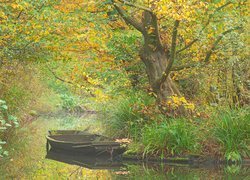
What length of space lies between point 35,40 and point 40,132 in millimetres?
8721

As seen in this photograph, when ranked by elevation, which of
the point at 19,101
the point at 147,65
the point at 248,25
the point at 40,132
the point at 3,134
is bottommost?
the point at 40,132

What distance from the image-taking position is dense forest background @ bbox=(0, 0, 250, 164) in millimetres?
13391

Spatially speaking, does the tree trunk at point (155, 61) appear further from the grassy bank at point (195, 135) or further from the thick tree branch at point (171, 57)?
the grassy bank at point (195, 135)

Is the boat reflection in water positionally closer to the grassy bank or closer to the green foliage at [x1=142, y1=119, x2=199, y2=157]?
the grassy bank

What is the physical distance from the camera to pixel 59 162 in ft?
49.8

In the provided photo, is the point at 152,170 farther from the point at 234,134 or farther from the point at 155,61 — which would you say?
the point at 155,61

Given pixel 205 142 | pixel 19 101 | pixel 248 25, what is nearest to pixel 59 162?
pixel 19 101

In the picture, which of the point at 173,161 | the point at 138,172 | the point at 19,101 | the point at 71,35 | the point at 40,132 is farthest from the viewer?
the point at 40,132

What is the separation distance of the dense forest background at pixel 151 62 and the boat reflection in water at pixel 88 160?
2.25ft

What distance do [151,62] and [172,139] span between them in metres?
2.20

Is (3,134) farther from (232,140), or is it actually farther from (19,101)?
(232,140)

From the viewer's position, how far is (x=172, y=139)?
45.0ft

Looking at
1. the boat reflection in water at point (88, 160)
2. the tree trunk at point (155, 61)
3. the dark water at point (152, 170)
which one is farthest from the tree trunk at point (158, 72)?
the boat reflection in water at point (88, 160)

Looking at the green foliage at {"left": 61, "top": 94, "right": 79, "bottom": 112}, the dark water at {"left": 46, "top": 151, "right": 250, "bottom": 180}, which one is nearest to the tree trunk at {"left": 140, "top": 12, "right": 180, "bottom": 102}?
the dark water at {"left": 46, "top": 151, "right": 250, "bottom": 180}
